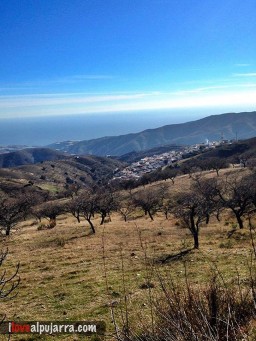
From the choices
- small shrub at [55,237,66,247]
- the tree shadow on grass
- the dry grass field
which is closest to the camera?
the dry grass field

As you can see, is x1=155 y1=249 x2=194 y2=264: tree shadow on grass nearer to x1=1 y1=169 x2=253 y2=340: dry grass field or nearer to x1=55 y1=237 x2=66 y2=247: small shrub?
x1=1 y1=169 x2=253 y2=340: dry grass field

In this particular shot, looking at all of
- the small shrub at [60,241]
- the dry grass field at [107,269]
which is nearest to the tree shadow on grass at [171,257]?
the dry grass field at [107,269]

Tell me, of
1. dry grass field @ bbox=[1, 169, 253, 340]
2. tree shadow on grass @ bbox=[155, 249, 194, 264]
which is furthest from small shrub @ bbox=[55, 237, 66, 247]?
tree shadow on grass @ bbox=[155, 249, 194, 264]

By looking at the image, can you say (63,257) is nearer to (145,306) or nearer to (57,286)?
(57,286)

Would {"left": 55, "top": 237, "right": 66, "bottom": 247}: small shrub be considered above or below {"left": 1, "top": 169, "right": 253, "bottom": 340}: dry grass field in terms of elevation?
below

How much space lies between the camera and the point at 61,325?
11070 mm

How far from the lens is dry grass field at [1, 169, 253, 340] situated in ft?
39.4

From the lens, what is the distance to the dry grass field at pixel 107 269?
12016mm

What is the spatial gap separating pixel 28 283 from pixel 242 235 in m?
19.4

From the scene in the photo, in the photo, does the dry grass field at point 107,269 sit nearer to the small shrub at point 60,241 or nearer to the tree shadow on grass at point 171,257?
the small shrub at point 60,241

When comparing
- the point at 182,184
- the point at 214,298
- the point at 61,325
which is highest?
the point at 214,298

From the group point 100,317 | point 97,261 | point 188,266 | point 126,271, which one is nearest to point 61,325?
point 100,317

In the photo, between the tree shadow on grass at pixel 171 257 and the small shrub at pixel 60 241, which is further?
the small shrub at pixel 60 241

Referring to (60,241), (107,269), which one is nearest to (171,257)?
(107,269)
